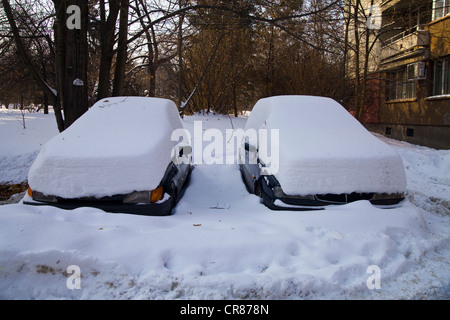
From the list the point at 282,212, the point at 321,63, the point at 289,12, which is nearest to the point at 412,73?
the point at 321,63

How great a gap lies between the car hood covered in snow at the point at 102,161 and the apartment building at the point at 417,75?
10083 millimetres

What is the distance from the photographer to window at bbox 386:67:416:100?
563 inches

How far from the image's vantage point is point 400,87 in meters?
15.5

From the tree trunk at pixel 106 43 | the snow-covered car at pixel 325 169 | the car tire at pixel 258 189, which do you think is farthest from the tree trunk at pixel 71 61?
the snow-covered car at pixel 325 169

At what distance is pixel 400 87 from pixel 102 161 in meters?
16.7

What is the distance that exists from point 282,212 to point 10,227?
9.07 ft

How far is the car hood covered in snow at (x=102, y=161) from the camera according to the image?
3225mm

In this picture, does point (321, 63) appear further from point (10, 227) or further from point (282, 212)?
point (10, 227)

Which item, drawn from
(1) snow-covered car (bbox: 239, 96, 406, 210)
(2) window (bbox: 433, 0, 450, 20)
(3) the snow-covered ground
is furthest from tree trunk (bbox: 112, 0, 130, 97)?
(2) window (bbox: 433, 0, 450, 20)

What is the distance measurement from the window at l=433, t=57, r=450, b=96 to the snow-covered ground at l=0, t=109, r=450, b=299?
11.2 metres
